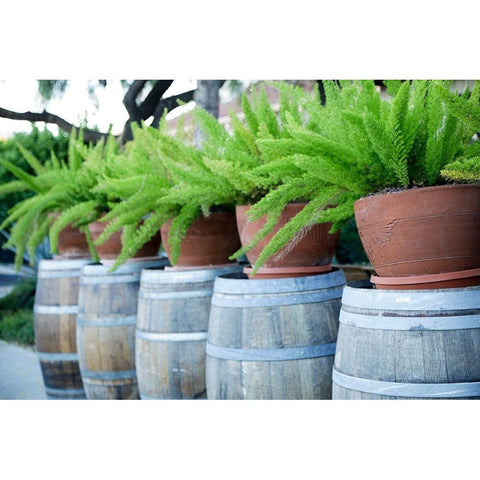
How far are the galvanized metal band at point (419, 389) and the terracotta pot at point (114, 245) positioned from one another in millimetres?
1639

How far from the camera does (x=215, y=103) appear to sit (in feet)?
10.9

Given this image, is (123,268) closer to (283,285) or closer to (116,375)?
(116,375)

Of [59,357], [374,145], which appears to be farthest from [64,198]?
[374,145]

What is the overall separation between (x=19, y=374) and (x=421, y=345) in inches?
127

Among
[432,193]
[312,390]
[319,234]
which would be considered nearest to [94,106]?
[319,234]

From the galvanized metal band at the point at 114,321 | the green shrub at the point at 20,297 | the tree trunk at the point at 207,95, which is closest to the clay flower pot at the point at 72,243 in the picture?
the galvanized metal band at the point at 114,321

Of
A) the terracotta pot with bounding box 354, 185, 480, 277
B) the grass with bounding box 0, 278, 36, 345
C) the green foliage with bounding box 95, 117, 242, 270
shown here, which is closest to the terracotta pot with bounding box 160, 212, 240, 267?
Answer: the green foliage with bounding box 95, 117, 242, 270

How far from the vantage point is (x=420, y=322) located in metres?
1.05

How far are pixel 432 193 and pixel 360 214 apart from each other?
15 cm

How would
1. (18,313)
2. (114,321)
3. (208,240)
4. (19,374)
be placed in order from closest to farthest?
(208,240) < (114,321) < (19,374) < (18,313)

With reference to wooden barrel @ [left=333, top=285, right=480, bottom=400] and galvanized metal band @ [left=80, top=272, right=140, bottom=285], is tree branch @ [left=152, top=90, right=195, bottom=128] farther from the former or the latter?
wooden barrel @ [left=333, top=285, right=480, bottom=400]

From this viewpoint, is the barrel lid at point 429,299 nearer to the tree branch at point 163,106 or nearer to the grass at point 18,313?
the tree branch at point 163,106

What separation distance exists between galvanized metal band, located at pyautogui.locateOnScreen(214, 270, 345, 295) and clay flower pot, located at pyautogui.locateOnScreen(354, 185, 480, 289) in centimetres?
38
